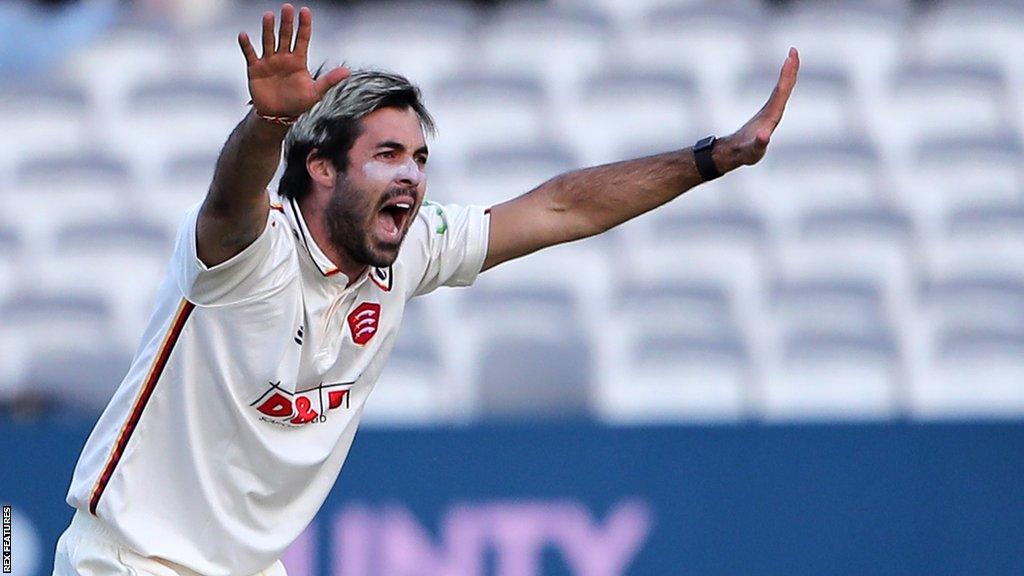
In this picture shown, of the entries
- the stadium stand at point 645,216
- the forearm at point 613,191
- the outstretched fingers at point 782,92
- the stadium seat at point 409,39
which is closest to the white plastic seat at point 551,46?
the stadium stand at point 645,216

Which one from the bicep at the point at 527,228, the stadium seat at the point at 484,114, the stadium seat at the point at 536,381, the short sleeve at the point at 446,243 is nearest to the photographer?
the short sleeve at the point at 446,243

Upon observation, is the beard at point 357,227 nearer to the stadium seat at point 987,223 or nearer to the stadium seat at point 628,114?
the stadium seat at point 628,114

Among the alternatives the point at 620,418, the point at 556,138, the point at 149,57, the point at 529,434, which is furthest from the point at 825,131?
the point at 149,57

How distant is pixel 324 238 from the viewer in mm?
3236

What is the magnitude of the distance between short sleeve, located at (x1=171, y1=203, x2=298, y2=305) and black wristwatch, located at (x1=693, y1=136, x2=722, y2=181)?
101 cm

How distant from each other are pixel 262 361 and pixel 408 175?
48cm

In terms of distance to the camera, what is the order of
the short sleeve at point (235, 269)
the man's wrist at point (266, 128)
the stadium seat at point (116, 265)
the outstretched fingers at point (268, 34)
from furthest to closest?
1. the stadium seat at point (116, 265)
2. the short sleeve at point (235, 269)
3. the man's wrist at point (266, 128)
4. the outstretched fingers at point (268, 34)

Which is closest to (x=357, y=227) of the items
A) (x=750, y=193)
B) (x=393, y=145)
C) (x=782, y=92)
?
(x=393, y=145)

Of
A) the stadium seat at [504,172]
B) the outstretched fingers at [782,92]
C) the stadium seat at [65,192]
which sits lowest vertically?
the outstretched fingers at [782,92]

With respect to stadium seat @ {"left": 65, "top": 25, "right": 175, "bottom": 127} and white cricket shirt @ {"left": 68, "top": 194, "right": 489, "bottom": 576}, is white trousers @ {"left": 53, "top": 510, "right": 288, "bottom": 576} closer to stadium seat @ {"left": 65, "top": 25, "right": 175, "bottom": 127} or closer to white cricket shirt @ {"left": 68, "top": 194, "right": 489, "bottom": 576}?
white cricket shirt @ {"left": 68, "top": 194, "right": 489, "bottom": 576}

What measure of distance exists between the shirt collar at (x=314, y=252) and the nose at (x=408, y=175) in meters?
0.22

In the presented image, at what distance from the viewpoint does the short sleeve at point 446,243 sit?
3539 mm

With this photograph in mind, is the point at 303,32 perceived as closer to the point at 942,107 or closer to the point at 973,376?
the point at 973,376

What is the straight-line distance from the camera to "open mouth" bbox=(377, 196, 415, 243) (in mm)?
3197
